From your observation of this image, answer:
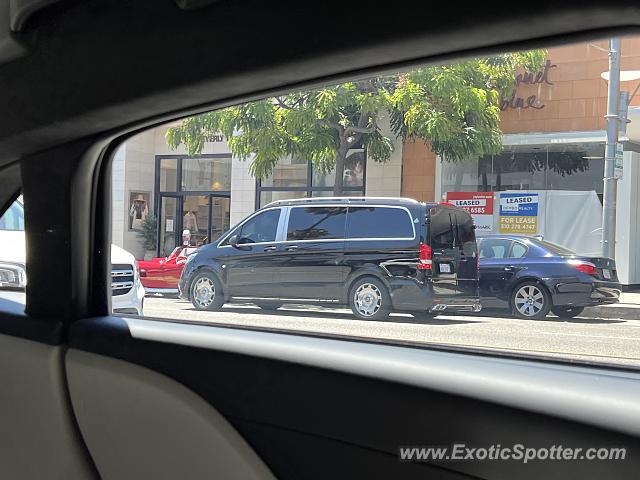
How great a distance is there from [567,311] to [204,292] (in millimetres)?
1455

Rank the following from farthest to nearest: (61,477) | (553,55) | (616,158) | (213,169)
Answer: (213,169) < (61,477) < (616,158) < (553,55)

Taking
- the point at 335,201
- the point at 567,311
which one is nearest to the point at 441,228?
the point at 335,201

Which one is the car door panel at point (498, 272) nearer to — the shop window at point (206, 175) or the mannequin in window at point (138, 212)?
the shop window at point (206, 175)

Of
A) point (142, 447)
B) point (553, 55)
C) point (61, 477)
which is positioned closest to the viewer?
point (553, 55)

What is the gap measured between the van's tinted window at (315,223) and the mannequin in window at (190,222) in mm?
382

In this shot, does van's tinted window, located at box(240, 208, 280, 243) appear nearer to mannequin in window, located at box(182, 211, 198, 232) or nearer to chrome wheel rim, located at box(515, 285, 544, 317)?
mannequin in window, located at box(182, 211, 198, 232)

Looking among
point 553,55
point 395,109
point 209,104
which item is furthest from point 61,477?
point 553,55

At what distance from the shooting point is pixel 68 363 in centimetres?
236

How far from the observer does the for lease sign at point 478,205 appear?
7.05ft

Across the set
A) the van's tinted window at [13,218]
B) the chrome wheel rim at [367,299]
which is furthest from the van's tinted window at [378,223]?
the van's tinted window at [13,218]

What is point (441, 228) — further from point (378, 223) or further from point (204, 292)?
point (204, 292)

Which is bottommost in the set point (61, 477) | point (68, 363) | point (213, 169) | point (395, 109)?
point (61, 477)

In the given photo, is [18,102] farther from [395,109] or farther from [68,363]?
[395,109]

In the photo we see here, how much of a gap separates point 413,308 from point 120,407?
3.48 ft
